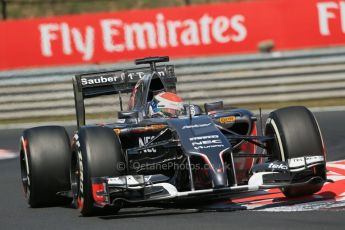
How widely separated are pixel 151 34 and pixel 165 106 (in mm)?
12196

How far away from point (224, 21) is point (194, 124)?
43.0 feet

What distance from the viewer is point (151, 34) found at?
874 inches

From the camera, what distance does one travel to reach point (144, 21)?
22266 mm

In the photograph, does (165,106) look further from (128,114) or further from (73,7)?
(73,7)

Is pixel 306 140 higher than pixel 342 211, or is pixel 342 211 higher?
pixel 306 140

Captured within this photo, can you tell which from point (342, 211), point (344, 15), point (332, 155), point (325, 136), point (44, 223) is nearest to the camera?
point (342, 211)

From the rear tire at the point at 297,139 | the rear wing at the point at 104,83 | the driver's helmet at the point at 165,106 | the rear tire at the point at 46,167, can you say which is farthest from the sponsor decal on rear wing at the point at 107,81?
the rear tire at the point at 297,139

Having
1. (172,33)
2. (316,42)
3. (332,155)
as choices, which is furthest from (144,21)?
(332,155)

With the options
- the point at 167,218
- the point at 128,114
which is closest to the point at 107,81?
the point at 128,114

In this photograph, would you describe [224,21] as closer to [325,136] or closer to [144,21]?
[144,21]

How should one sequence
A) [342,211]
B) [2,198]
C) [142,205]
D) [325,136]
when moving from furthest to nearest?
[325,136], [2,198], [142,205], [342,211]

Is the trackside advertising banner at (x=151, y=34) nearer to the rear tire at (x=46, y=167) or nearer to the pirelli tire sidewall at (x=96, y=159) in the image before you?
the rear tire at (x=46, y=167)

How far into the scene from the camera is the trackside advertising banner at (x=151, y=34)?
22.0 metres

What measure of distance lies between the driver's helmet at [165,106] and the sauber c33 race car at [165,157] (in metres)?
0.06
